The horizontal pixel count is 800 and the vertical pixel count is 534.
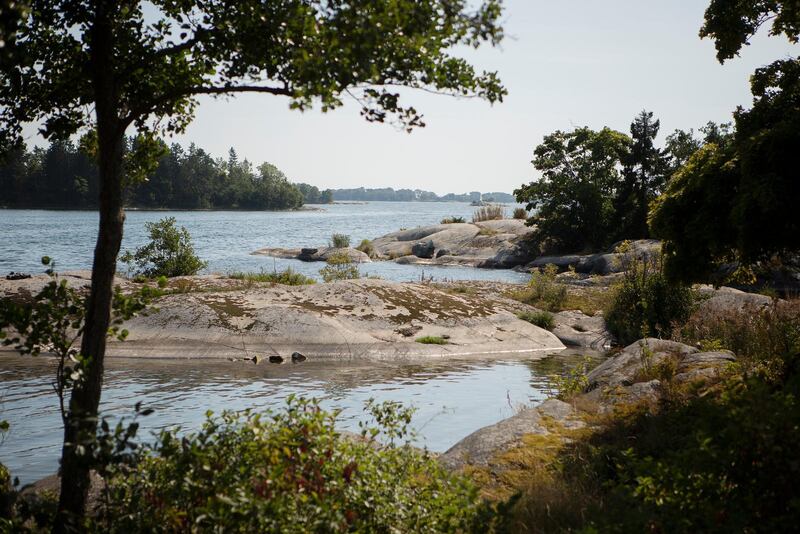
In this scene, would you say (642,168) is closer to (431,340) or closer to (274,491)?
(431,340)

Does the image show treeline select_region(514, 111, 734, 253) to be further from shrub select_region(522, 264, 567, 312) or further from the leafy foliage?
the leafy foliage

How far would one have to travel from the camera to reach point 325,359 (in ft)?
52.4

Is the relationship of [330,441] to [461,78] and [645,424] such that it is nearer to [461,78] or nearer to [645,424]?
[461,78]

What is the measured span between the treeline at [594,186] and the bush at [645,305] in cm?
3147

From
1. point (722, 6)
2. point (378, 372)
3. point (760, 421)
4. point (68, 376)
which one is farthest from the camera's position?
point (378, 372)

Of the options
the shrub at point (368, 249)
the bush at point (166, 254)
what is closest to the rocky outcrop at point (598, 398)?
the bush at point (166, 254)

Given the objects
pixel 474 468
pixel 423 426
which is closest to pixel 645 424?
pixel 474 468

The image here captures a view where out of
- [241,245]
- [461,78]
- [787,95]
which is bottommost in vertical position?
[241,245]

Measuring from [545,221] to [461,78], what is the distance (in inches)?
1834

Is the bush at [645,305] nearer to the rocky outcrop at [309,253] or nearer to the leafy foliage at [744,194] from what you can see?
the leafy foliage at [744,194]

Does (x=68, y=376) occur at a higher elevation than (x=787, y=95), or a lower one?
lower

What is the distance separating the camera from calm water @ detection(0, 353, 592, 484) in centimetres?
973

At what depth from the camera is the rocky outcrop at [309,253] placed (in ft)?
159

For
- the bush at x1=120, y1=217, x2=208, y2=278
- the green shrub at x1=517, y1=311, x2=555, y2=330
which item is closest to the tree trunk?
the green shrub at x1=517, y1=311, x2=555, y2=330
